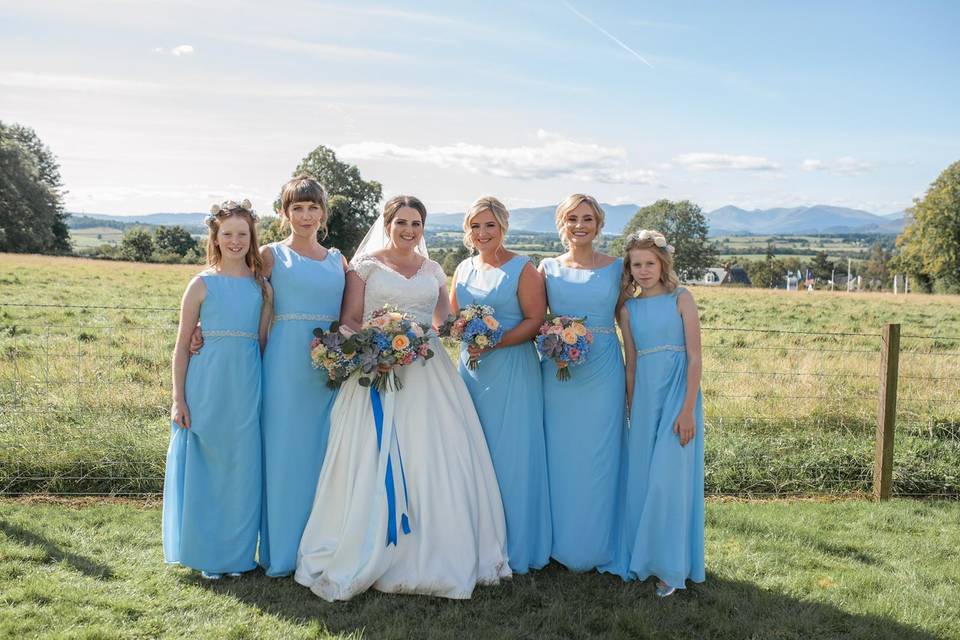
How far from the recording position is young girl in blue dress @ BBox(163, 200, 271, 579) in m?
5.27

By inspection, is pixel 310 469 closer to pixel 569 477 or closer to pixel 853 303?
pixel 569 477

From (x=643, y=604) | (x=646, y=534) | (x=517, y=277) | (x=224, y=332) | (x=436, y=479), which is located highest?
(x=517, y=277)

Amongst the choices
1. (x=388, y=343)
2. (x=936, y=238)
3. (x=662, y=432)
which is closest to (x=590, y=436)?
(x=662, y=432)

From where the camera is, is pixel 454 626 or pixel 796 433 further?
pixel 796 433

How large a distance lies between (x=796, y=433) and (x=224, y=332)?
6286mm

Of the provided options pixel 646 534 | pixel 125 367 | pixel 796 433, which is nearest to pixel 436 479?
pixel 646 534

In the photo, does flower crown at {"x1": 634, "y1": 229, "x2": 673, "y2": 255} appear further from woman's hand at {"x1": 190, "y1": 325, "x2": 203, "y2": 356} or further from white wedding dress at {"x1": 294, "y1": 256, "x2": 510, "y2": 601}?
woman's hand at {"x1": 190, "y1": 325, "x2": 203, "y2": 356}

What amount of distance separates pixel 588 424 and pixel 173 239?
70772 millimetres

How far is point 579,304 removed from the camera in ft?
18.3

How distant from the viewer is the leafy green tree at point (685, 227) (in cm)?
7831

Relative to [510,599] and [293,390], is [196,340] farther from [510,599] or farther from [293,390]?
[510,599]

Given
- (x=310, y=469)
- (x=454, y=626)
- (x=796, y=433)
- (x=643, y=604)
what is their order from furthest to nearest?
(x=796, y=433)
(x=310, y=469)
(x=643, y=604)
(x=454, y=626)

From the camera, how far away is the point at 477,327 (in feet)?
17.0

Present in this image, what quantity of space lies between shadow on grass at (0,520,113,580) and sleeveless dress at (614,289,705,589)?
362 centimetres
